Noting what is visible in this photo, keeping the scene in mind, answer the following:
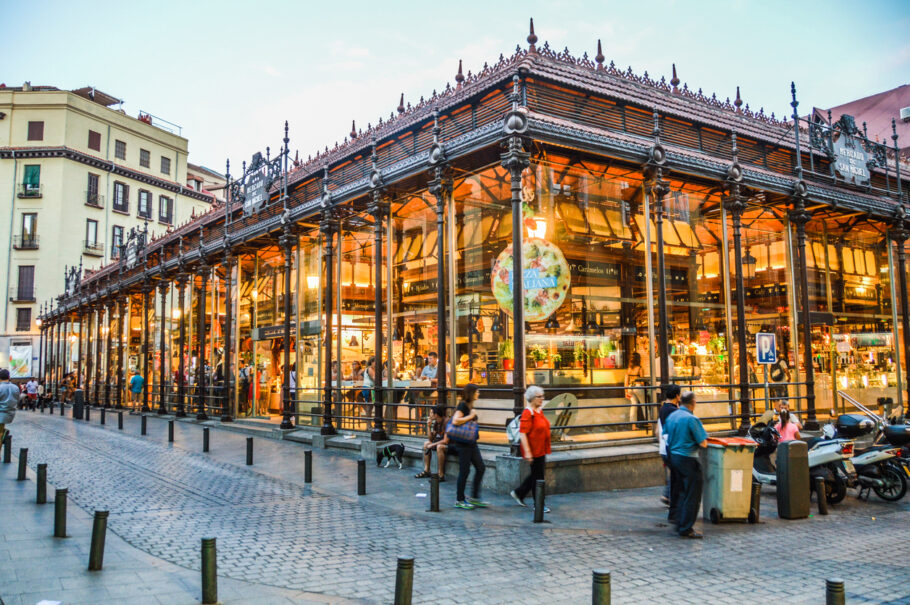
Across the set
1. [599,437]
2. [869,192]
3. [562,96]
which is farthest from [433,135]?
[869,192]

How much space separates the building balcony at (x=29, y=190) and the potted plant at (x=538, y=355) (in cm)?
→ 5006

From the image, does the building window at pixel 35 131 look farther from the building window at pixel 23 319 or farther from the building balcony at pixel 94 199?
the building window at pixel 23 319

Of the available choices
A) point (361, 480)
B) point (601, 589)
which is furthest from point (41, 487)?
point (601, 589)

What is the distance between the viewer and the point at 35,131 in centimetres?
5094

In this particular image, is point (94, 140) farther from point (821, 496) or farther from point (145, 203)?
point (821, 496)

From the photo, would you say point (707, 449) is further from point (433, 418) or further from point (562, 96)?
point (562, 96)

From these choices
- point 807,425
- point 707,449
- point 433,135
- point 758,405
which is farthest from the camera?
point 758,405

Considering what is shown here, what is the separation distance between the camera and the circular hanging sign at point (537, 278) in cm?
1385

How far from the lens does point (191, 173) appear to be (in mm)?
67000

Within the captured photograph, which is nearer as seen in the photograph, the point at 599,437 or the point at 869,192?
the point at 599,437

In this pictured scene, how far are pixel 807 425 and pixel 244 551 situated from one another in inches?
558

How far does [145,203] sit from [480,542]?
57427mm

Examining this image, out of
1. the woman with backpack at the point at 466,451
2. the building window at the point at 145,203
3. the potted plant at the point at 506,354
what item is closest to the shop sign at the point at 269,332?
the potted plant at the point at 506,354

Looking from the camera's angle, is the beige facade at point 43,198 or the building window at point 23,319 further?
the building window at point 23,319
